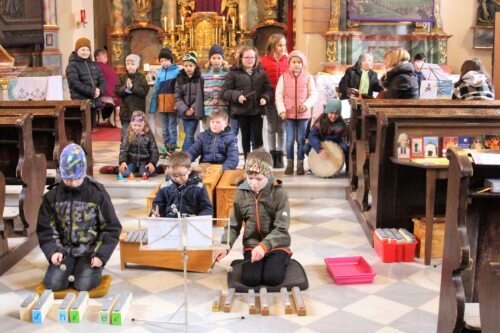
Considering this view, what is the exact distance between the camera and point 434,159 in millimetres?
5215

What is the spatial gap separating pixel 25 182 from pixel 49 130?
122 centimetres

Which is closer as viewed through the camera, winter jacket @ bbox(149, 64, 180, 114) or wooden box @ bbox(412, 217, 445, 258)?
wooden box @ bbox(412, 217, 445, 258)

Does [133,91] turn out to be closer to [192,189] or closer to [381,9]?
[192,189]

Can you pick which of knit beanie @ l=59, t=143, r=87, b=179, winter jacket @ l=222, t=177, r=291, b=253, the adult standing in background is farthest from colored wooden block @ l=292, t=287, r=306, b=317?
the adult standing in background

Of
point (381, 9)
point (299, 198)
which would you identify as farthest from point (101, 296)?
point (381, 9)

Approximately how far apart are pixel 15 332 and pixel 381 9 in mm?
10632

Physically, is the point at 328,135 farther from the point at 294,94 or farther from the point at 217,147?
the point at 217,147

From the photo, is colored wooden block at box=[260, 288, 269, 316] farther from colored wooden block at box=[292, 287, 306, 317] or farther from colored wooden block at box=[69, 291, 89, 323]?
colored wooden block at box=[69, 291, 89, 323]

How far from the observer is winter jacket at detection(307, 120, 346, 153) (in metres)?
7.45

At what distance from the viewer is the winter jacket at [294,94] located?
7578 mm

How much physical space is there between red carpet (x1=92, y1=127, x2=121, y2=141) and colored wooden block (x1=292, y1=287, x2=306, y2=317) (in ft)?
25.5

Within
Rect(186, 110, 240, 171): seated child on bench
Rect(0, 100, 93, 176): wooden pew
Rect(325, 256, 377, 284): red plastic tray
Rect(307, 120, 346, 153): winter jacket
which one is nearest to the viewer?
Rect(325, 256, 377, 284): red plastic tray

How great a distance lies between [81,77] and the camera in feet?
27.1

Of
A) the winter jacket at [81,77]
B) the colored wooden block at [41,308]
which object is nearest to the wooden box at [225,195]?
the colored wooden block at [41,308]
